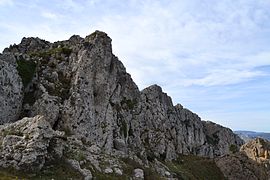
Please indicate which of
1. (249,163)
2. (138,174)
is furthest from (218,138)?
(138,174)

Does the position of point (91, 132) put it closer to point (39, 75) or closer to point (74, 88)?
point (74, 88)

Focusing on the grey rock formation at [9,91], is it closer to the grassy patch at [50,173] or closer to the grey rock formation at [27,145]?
the grey rock formation at [27,145]

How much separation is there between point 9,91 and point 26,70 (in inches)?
A: 298

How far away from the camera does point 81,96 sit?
6938 centimetres

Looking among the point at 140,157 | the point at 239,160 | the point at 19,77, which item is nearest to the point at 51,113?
the point at 19,77

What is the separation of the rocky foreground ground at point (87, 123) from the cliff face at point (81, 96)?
0.57 ft

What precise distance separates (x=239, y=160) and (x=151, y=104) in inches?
1365

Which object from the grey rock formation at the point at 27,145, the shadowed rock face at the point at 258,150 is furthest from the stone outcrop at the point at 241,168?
the grey rock formation at the point at 27,145

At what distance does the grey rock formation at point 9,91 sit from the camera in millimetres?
56844

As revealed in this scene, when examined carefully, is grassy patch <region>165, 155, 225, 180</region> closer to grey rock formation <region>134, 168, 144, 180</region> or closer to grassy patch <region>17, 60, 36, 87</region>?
grassy patch <region>17, 60, 36, 87</region>

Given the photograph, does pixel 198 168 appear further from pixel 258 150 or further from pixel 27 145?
pixel 27 145

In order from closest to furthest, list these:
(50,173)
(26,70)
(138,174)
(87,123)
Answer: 1. (50,173)
2. (138,174)
3. (26,70)
4. (87,123)

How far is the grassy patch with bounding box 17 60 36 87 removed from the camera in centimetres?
6344

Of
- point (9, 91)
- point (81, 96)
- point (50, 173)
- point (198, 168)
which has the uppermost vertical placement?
point (81, 96)
